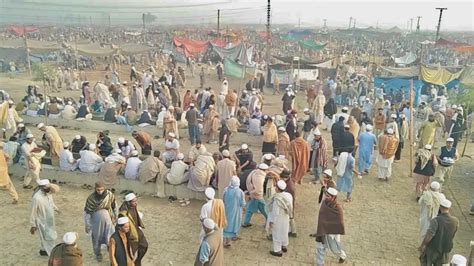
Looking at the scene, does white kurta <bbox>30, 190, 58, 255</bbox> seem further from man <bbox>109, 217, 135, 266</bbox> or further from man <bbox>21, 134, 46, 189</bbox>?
man <bbox>21, 134, 46, 189</bbox>

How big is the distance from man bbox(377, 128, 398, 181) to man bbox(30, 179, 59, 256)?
22.6ft

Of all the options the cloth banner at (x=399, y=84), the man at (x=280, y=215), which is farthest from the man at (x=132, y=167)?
the cloth banner at (x=399, y=84)

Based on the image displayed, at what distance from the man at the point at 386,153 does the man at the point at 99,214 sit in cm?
613

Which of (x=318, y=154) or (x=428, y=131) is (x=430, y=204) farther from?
(x=428, y=131)

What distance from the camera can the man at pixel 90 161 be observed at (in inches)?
348

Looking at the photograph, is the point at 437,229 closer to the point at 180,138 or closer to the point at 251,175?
the point at 251,175

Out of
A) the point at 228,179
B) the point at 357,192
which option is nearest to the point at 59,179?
the point at 228,179

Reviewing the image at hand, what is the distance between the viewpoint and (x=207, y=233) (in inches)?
200

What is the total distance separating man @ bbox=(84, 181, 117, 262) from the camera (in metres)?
5.96

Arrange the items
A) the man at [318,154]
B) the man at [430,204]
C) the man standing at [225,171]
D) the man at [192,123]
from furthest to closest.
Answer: the man at [192,123] < the man at [318,154] < the man standing at [225,171] < the man at [430,204]

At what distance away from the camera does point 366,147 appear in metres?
9.61

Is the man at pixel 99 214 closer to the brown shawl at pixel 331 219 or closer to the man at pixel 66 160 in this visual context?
the brown shawl at pixel 331 219

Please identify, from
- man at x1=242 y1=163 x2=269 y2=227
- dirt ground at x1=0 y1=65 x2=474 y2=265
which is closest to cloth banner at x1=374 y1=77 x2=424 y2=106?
dirt ground at x1=0 y1=65 x2=474 y2=265

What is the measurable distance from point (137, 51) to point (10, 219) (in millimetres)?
18894
